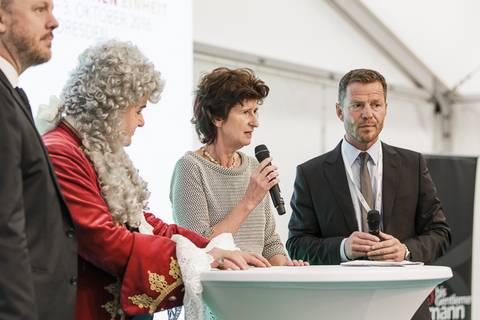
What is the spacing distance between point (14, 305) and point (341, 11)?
495cm

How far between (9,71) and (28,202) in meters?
0.30

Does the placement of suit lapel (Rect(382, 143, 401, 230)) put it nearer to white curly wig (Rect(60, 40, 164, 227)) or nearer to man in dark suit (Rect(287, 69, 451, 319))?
man in dark suit (Rect(287, 69, 451, 319))

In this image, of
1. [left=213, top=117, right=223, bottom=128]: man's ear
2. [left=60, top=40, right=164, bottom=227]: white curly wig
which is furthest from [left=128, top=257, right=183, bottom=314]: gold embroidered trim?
[left=213, top=117, right=223, bottom=128]: man's ear

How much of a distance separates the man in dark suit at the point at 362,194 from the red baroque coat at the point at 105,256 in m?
0.94

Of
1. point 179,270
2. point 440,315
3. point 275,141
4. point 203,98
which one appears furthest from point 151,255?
point 440,315

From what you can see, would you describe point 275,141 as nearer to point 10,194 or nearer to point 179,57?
point 179,57

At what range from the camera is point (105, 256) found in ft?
6.71

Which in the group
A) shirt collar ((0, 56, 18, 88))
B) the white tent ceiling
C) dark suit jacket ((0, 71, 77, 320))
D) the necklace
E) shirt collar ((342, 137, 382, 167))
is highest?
the white tent ceiling

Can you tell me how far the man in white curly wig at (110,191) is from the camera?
2041mm

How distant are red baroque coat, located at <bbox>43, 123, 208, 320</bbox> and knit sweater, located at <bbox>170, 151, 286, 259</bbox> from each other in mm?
631

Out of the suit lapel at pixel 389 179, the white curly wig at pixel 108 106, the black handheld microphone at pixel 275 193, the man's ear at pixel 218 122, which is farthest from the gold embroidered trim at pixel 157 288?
the suit lapel at pixel 389 179

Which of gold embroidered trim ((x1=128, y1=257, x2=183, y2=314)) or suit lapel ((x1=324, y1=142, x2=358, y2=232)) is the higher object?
suit lapel ((x1=324, y1=142, x2=358, y2=232))

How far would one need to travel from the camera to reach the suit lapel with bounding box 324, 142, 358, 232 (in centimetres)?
296

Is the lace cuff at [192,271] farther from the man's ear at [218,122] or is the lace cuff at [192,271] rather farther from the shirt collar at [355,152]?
the shirt collar at [355,152]
